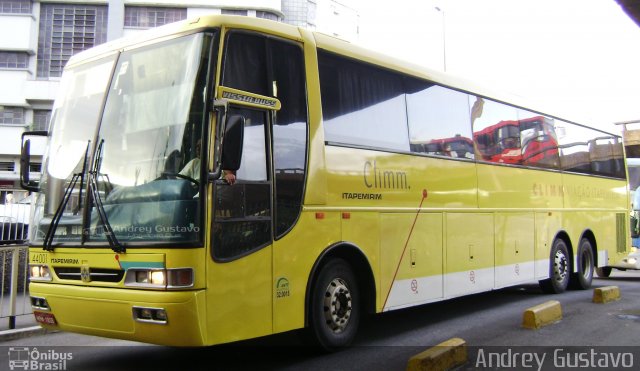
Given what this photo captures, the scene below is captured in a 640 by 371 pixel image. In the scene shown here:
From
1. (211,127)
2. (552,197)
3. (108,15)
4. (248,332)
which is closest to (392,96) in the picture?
(211,127)

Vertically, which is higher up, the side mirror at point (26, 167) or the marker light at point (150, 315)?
the side mirror at point (26, 167)

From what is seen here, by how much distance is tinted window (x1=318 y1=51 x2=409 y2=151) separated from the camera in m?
6.58

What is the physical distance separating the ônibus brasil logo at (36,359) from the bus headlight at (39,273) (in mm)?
974

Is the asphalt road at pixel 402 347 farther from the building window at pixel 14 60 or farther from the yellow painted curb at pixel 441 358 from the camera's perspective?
the building window at pixel 14 60

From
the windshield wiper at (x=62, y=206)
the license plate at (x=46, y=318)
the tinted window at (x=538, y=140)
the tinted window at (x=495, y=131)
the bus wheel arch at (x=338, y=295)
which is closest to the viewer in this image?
the windshield wiper at (x=62, y=206)

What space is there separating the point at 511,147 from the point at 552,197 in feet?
5.75

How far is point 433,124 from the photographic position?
325 inches

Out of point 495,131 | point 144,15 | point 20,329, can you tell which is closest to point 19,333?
point 20,329

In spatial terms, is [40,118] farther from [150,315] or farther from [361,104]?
[150,315]

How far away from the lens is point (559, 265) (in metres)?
11.4

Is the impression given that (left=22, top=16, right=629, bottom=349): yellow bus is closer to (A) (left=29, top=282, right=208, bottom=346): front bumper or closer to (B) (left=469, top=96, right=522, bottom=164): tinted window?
(A) (left=29, top=282, right=208, bottom=346): front bumper

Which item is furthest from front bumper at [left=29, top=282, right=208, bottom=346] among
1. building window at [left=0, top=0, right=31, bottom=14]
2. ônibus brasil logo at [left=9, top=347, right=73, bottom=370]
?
building window at [left=0, top=0, right=31, bottom=14]

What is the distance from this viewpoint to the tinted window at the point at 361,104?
658cm

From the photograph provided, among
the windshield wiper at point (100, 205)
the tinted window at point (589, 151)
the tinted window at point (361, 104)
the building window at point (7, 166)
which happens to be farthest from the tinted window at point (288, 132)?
the building window at point (7, 166)
